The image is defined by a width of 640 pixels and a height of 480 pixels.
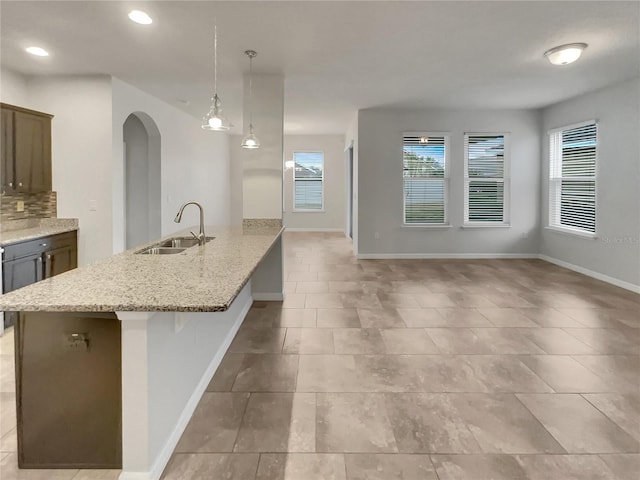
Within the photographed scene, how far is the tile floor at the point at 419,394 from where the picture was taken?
1.92 metres

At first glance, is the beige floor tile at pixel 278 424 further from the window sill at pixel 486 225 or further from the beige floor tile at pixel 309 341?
the window sill at pixel 486 225

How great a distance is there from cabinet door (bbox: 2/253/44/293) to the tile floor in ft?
1.79

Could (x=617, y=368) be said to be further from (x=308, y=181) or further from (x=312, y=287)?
(x=308, y=181)

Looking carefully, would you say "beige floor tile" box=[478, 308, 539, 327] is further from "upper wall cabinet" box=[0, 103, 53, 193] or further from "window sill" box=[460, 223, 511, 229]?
"upper wall cabinet" box=[0, 103, 53, 193]

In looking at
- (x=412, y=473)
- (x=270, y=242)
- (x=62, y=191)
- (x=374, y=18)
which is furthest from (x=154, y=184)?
(x=412, y=473)

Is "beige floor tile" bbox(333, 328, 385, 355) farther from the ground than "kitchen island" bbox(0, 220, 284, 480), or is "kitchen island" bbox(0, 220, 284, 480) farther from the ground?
"kitchen island" bbox(0, 220, 284, 480)

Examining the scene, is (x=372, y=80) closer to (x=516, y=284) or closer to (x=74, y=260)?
(x=516, y=284)

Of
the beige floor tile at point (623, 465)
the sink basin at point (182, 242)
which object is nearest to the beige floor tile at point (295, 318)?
the sink basin at point (182, 242)

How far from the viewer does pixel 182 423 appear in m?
2.16

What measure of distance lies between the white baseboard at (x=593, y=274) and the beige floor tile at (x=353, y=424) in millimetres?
4484

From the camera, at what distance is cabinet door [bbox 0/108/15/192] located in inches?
162

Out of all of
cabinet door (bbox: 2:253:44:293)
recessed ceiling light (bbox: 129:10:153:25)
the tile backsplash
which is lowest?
cabinet door (bbox: 2:253:44:293)

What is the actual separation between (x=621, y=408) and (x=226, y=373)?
2401 millimetres

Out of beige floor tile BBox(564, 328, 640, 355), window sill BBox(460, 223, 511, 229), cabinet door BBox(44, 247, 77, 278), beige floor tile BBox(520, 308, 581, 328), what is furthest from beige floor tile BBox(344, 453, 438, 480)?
window sill BBox(460, 223, 511, 229)
